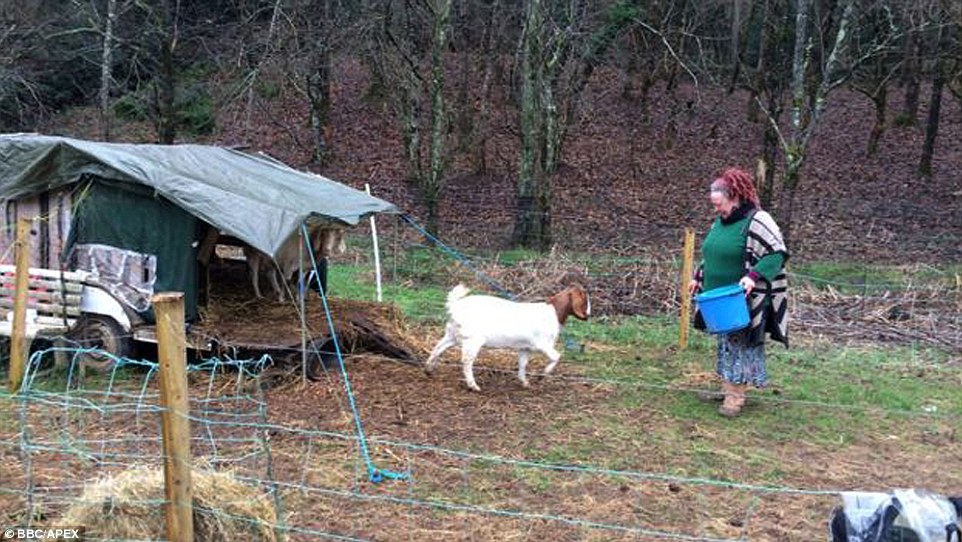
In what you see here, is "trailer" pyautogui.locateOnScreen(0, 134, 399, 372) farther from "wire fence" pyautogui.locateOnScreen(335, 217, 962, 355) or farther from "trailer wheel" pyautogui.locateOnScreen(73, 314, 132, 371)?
"wire fence" pyautogui.locateOnScreen(335, 217, 962, 355)

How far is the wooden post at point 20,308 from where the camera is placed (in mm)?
6434

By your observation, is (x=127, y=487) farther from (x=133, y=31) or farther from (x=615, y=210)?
(x=133, y=31)

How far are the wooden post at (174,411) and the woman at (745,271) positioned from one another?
4179mm

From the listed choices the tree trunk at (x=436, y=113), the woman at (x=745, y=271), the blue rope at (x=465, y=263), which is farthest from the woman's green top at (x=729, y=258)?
the tree trunk at (x=436, y=113)

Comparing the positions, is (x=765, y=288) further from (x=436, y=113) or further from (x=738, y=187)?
(x=436, y=113)

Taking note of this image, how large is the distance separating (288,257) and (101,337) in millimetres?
1979

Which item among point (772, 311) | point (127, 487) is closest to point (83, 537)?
point (127, 487)

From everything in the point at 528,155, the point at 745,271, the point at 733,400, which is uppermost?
the point at 528,155

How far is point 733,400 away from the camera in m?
6.83

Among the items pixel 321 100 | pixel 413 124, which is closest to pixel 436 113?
pixel 413 124

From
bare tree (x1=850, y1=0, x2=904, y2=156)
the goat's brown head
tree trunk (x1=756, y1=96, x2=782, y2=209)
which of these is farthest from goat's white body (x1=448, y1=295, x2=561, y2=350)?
bare tree (x1=850, y1=0, x2=904, y2=156)

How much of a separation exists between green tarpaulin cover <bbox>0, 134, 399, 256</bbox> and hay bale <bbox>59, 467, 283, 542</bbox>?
2697 mm

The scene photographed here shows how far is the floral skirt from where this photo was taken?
6723mm

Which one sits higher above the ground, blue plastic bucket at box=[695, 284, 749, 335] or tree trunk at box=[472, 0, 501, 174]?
tree trunk at box=[472, 0, 501, 174]
